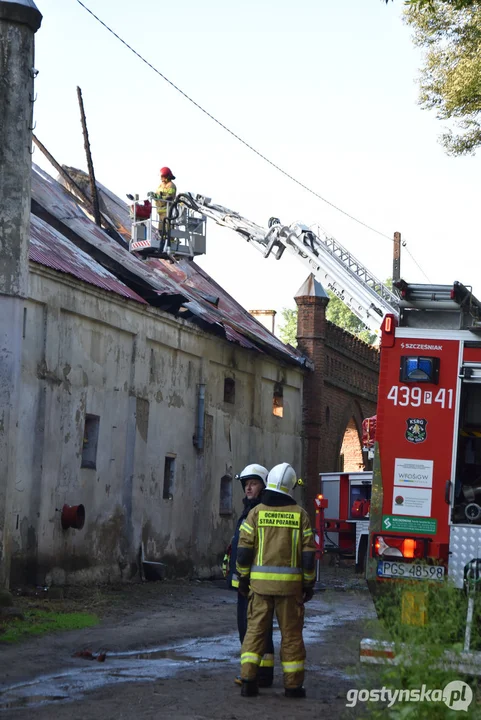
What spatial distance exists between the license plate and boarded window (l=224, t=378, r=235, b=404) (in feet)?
52.2

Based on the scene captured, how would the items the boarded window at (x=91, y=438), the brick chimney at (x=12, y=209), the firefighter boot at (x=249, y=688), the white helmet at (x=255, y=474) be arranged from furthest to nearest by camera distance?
the boarded window at (x=91, y=438), the brick chimney at (x=12, y=209), the white helmet at (x=255, y=474), the firefighter boot at (x=249, y=688)

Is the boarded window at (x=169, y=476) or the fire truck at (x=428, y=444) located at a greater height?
the fire truck at (x=428, y=444)

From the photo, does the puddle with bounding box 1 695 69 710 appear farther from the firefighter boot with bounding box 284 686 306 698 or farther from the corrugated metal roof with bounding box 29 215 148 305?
the corrugated metal roof with bounding box 29 215 148 305

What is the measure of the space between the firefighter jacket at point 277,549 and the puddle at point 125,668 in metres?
0.87

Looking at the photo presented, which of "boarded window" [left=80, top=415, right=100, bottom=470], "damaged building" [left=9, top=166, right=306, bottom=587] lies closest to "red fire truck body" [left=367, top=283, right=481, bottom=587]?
"damaged building" [left=9, top=166, right=306, bottom=587]

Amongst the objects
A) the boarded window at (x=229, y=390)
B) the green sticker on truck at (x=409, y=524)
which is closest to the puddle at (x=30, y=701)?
the green sticker on truck at (x=409, y=524)

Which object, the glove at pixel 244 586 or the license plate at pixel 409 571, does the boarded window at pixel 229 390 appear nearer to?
the glove at pixel 244 586

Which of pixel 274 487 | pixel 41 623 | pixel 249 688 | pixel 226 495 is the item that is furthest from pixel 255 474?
pixel 226 495

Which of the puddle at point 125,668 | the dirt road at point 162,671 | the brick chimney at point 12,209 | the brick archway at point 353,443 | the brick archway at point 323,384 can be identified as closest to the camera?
the dirt road at point 162,671

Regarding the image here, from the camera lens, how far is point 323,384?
29.6m

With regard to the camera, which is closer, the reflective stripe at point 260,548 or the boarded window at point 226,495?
the reflective stripe at point 260,548

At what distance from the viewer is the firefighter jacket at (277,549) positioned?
8484 millimetres

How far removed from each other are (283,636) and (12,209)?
6745mm

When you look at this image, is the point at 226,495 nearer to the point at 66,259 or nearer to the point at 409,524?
the point at 66,259
